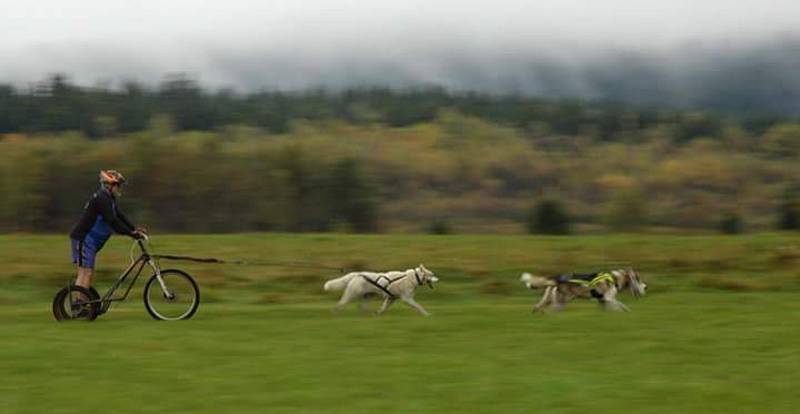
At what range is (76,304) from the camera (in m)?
16.6

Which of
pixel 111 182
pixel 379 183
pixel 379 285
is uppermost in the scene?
pixel 111 182

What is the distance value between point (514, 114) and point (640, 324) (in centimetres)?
17369

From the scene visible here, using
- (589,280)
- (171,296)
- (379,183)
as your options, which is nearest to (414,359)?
(171,296)

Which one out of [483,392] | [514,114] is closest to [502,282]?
[483,392]

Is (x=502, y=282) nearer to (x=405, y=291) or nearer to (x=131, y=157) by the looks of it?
(x=405, y=291)

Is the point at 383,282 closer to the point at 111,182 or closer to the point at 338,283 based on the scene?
the point at 338,283

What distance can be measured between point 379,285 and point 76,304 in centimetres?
501

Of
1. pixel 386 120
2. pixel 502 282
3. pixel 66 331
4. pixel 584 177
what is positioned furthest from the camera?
pixel 386 120

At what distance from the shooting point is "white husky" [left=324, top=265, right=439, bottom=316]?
58.3 ft

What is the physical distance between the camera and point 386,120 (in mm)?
175750

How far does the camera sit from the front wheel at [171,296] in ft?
55.2

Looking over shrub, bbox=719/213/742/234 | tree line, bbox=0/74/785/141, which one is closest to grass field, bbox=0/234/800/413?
shrub, bbox=719/213/742/234

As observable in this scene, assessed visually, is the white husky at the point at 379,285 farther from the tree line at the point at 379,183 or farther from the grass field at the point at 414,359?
the tree line at the point at 379,183

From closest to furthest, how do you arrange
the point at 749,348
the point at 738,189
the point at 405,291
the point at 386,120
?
the point at 749,348 → the point at 405,291 → the point at 738,189 → the point at 386,120
